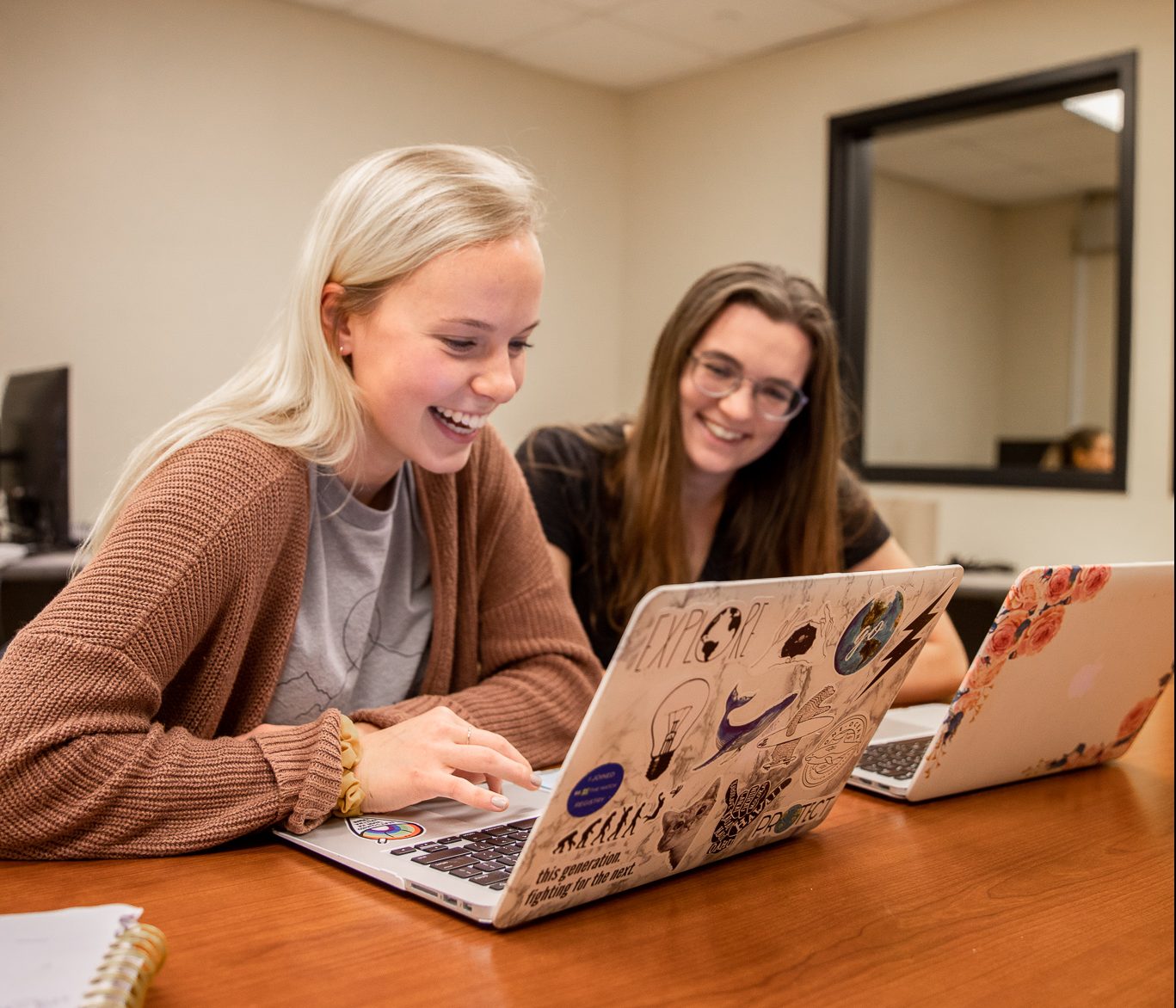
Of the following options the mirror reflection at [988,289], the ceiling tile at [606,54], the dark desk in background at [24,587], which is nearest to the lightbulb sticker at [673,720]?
the dark desk in background at [24,587]

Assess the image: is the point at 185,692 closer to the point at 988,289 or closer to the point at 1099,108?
the point at 1099,108

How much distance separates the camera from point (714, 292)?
1.76 meters

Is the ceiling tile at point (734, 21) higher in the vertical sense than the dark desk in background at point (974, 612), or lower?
higher

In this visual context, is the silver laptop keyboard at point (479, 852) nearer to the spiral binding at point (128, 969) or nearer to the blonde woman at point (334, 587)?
the blonde woman at point (334, 587)

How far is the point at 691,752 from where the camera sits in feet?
2.41

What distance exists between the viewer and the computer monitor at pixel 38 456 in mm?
3105

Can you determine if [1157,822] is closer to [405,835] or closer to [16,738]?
[405,835]

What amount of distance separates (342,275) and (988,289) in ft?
23.5

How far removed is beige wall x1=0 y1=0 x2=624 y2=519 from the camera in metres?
3.98

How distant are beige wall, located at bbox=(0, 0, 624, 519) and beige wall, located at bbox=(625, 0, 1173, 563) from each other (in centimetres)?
85

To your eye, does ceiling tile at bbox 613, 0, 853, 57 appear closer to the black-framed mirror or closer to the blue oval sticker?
the black-framed mirror

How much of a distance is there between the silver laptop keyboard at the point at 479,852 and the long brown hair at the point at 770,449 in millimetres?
852

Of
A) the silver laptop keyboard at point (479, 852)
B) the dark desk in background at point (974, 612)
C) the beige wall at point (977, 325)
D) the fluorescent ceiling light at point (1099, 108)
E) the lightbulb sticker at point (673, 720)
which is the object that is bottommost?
the dark desk in background at point (974, 612)

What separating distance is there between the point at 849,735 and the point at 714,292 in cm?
100
